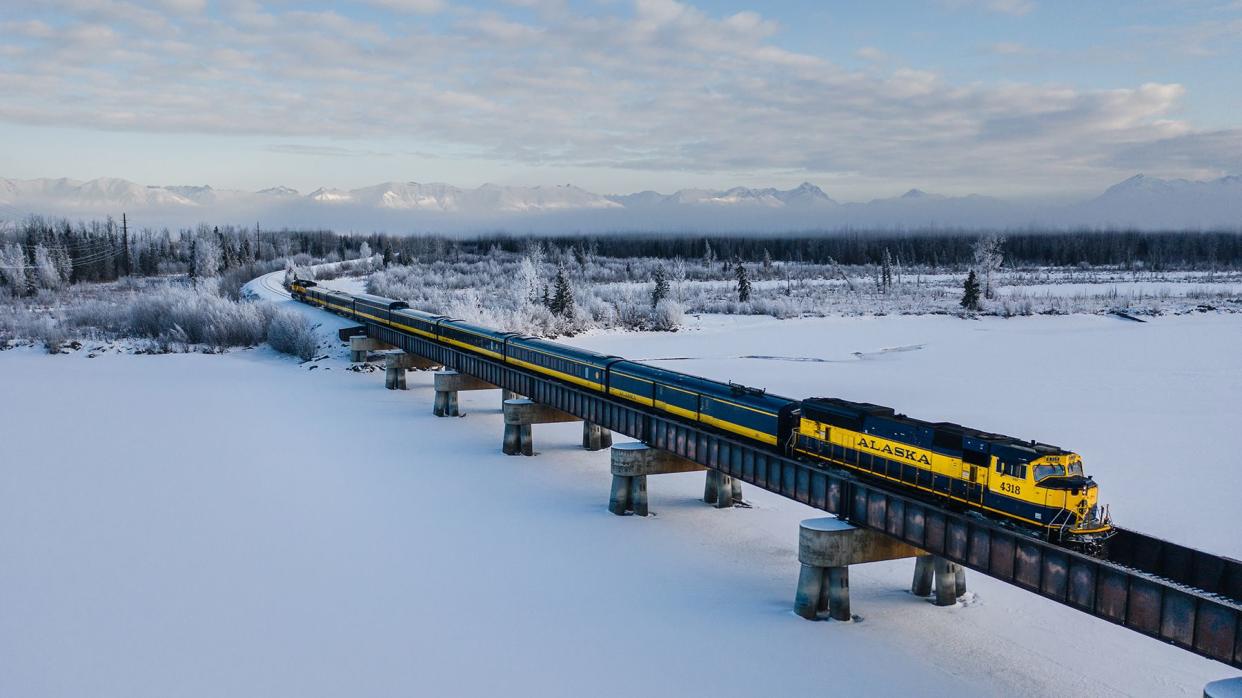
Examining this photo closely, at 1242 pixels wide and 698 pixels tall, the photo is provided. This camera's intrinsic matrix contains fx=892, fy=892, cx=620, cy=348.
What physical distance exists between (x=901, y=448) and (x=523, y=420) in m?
19.9

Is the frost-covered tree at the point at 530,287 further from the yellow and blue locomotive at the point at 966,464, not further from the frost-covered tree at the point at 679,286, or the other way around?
the yellow and blue locomotive at the point at 966,464

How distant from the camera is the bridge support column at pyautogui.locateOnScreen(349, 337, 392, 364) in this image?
6197 centimetres

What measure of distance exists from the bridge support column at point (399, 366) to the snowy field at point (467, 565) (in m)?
3.63

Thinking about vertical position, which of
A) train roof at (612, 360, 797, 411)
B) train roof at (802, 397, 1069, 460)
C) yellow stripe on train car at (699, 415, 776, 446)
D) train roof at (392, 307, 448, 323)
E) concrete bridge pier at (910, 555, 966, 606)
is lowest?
concrete bridge pier at (910, 555, 966, 606)

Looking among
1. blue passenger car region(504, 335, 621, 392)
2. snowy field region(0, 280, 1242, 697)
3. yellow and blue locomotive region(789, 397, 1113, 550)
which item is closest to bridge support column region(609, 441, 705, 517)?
snowy field region(0, 280, 1242, 697)

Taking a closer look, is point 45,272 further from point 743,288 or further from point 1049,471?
point 1049,471

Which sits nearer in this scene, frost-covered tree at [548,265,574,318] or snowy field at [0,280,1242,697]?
snowy field at [0,280,1242,697]

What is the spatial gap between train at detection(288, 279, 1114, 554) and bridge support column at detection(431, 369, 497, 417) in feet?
37.4

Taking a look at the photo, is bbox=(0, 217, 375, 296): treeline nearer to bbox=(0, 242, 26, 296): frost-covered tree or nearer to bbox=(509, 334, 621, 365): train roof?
bbox=(0, 242, 26, 296): frost-covered tree

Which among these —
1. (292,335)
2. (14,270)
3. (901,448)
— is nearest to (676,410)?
(901,448)

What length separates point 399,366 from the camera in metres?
55.7

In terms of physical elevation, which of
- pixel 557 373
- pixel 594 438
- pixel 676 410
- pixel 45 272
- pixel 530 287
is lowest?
pixel 594 438

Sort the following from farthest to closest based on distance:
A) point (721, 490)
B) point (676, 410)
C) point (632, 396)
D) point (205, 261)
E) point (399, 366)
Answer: point (205, 261), point (399, 366), point (632, 396), point (721, 490), point (676, 410)

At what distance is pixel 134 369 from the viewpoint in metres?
64.9
